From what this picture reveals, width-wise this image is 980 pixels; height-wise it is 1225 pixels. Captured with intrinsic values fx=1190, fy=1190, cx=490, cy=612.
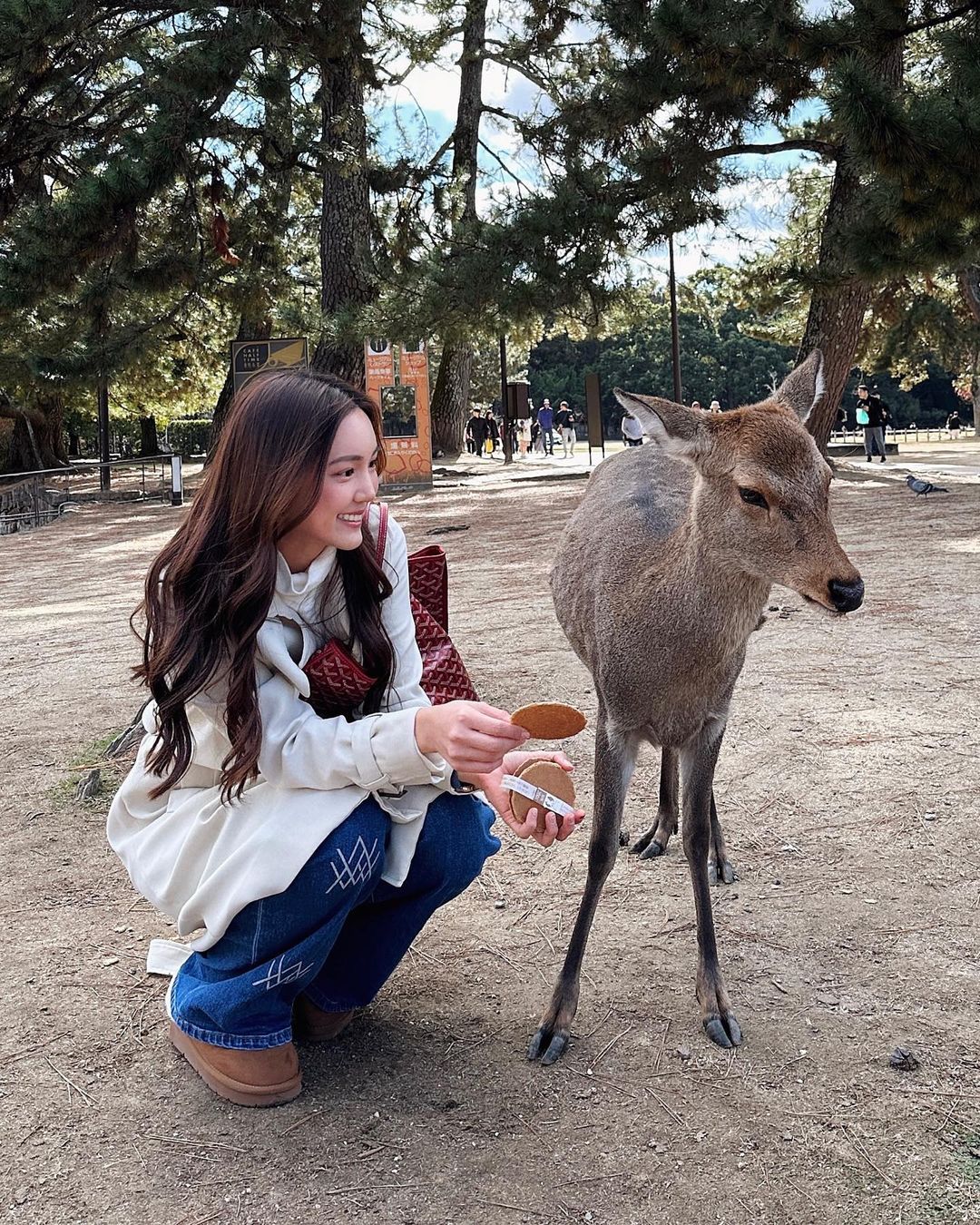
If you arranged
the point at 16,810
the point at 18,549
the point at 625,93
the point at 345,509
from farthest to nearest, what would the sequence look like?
the point at 18,549
the point at 625,93
the point at 16,810
the point at 345,509

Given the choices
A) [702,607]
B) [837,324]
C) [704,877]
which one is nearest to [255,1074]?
[704,877]

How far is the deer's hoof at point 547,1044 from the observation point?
2.61 m

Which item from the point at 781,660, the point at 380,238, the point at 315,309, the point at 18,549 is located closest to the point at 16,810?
the point at 781,660

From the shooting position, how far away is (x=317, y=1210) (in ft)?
6.91

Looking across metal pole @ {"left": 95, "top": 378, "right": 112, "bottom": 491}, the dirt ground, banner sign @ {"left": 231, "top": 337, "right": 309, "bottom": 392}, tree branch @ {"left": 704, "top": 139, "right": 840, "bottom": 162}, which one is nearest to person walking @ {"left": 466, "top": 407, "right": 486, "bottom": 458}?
metal pole @ {"left": 95, "top": 378, "right": 112, "bottom": 491}

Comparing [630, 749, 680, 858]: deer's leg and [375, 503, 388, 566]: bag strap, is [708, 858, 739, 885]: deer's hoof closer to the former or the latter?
[630, 749, 680, 858]: deer's leg

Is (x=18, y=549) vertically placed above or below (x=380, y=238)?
below

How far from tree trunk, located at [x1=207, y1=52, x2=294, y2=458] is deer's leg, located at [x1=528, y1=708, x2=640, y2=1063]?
35.8 ft

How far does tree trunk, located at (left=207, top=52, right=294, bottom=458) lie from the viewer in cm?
1325

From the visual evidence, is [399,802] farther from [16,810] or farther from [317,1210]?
[16,810]

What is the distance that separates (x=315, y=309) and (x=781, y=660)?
16175 millimetres

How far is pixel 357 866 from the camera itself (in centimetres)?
232

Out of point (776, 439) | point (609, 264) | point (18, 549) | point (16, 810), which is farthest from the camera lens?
point (18, 549)

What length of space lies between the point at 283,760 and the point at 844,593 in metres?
1.30
